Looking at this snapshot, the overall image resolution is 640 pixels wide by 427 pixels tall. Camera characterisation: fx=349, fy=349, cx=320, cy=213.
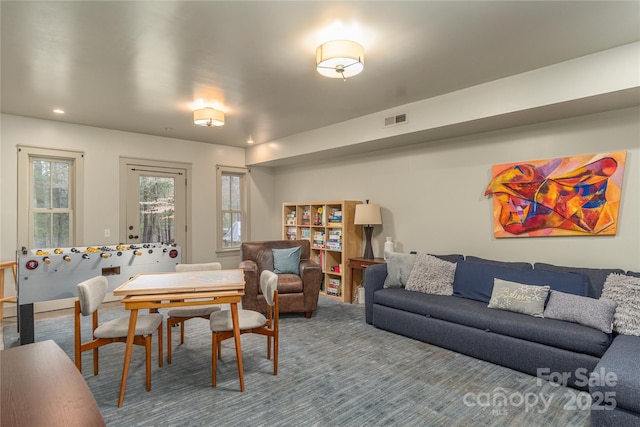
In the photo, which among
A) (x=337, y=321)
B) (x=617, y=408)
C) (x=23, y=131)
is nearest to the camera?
(x=617, y=408)

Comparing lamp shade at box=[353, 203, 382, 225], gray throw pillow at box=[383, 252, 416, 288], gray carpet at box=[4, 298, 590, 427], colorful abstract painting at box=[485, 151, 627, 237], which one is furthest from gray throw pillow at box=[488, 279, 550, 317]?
lamp shade at box=[353, 203, 382, 225]

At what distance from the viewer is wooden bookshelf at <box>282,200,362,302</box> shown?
530cm

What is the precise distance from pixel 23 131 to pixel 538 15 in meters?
Answer: 5.89

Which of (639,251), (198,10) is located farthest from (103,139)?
(639,251)

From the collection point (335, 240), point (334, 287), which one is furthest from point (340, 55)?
point (334, 287)

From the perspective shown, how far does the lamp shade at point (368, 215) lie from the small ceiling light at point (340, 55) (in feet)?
8.64

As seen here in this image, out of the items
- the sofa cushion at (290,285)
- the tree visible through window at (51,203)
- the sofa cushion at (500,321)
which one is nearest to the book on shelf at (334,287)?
the sofa cushion at (290,285)

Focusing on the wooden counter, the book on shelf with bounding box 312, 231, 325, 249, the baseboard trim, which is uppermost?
the book on shelf with bounding box 312, 231, 325, 249

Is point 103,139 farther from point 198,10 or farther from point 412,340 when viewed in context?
point 412,340

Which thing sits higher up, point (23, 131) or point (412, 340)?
point (23, 131)

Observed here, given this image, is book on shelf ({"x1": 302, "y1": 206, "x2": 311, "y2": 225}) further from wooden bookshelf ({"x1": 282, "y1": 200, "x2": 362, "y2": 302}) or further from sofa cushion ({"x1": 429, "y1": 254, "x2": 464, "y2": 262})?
sofa cushion ({"x1": 429, "y1": 254, "x2": 464, "y2": 262})

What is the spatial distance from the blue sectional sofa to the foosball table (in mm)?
2548

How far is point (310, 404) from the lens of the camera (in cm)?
240

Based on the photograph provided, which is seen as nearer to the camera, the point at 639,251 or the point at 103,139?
the point at 639,251
